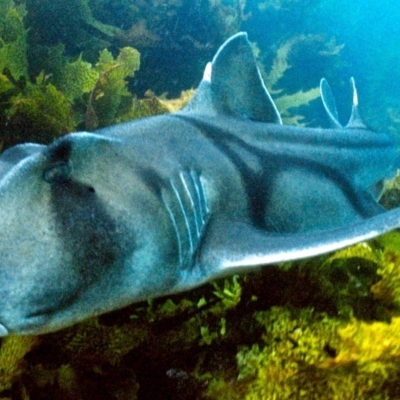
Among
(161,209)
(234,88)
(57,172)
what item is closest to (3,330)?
(57,172)

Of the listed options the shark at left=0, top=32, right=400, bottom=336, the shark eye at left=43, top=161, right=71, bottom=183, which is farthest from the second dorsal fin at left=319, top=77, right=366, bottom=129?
the shark eye at left=43, top=161, right=71, bottom=183

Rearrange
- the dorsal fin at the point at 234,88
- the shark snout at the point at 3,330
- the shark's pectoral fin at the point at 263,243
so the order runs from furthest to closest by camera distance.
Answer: the dorsal fin at the point at 234,88 < the shark's pectoral fin at the point at 263,243 < the shark snout at the point at 3,330

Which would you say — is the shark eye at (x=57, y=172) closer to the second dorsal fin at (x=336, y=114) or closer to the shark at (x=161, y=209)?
the shark at (x=161, y=209)

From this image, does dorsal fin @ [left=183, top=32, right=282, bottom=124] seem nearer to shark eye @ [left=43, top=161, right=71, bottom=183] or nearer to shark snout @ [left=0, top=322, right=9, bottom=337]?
shark eye @ [left=43, top=161, right=71, bottom=183]

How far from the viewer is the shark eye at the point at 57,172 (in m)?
1.62

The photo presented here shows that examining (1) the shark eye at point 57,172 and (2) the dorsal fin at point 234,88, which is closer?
(1) the shark eye at point 57,172

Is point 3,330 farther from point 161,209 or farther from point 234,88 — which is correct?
point 234,88

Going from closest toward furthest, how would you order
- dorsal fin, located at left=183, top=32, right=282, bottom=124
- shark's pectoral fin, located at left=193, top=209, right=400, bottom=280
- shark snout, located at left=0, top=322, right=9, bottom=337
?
shark snout, located at left=0, top=322, right=9, bottom=337 < shark's pectoral fin, located at left=193, top=209, right=400, bottom=280 < dorsal fin, located at left=183, top=32, right=282, bottom=124

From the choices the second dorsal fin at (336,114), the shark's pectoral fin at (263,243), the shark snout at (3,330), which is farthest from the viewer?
the second dorsal fin at (336,114)

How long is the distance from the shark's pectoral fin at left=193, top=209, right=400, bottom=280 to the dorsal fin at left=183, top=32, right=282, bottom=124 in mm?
1160

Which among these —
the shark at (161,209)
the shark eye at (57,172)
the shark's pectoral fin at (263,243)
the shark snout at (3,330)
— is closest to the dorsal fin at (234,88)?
the shark at (161,209)

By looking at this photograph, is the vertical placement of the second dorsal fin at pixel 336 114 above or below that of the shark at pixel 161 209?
below

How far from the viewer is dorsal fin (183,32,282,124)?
3221 mm

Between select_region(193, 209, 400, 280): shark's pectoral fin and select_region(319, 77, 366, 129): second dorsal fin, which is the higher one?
select_region(193, 209, 400, 280): shark's pectoral fin
